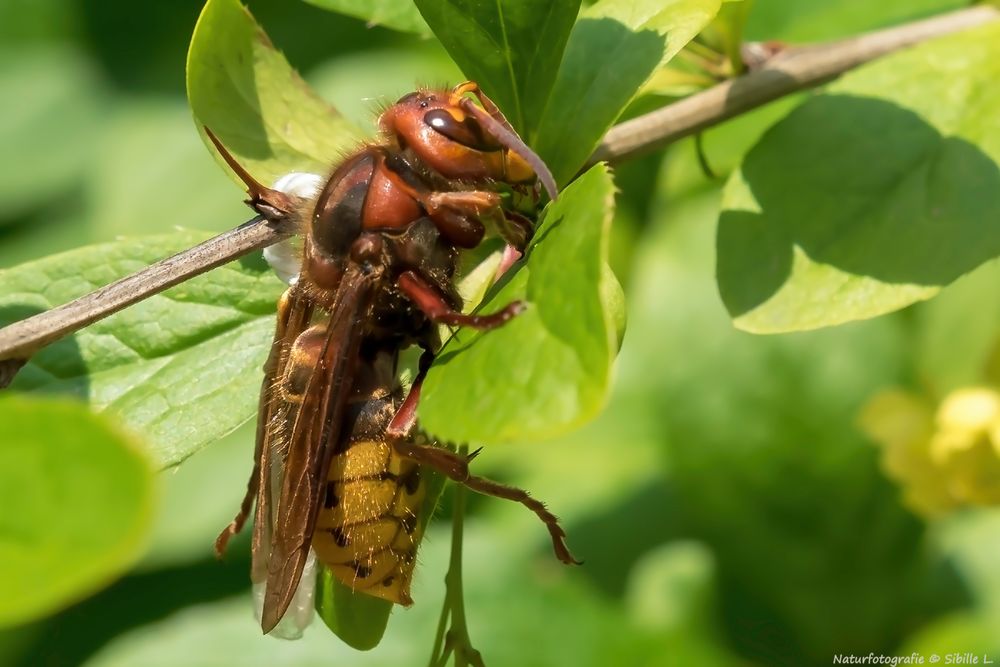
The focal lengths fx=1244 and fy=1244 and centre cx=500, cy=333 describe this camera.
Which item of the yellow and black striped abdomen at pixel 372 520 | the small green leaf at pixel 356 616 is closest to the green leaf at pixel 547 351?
the yellow and black striped abdomen at pixel 372 520

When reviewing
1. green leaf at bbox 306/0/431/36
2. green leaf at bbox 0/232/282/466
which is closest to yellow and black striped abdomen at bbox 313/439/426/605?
green leaf at bbox 0/232/282/466

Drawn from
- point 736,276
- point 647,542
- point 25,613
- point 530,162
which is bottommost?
point 647,542

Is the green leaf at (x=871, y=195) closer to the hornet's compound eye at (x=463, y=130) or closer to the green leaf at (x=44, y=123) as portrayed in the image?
the hornet's compound eye at (x=463, y=130)

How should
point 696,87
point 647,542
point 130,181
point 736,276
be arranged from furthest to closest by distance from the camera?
point 130,181 < point 647,542 < point 696,87 < point 736,276

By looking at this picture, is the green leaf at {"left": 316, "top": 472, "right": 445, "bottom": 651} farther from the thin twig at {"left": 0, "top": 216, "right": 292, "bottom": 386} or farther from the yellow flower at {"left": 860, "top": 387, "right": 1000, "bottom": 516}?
the yellow flower at {"left": 860, "top": 387, "right": 1000, "bottom": 516}

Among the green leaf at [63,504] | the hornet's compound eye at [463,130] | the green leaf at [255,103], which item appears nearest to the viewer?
the green leaf at [63,504]

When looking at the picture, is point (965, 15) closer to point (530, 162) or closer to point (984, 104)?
point (984, 104)

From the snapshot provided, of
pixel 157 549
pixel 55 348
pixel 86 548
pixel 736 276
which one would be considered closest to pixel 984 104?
pixel 736 276

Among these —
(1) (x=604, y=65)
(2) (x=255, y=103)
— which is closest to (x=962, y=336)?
(1) (x=604, y=65)
